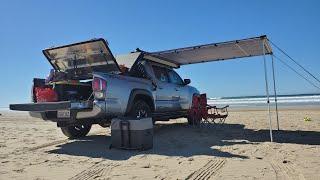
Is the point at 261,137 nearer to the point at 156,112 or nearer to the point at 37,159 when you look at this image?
the point at 156,112

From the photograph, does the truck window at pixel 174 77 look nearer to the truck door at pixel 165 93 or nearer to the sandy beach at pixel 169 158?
the truck door at pixel 165 93

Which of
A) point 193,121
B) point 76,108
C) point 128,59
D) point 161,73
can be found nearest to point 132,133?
point 76,108

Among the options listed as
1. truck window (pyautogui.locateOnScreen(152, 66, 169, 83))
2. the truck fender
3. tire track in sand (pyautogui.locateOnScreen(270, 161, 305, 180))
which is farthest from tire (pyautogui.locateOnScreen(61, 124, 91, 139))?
tire track in sand (pyautogui.locateOnScreen(270, 161, 305, 180))

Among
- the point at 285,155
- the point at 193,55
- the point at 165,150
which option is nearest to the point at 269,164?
the point at 285,155

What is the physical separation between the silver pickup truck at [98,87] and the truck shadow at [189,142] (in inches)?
18.9

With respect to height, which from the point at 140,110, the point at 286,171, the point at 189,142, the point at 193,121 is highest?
the point at 140,110

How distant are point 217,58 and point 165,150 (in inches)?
209

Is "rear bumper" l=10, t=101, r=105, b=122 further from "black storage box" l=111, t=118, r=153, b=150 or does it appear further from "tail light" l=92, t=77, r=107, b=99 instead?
"black storage box" l=111, t=118, r=153, b=150

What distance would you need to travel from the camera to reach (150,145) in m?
8.03

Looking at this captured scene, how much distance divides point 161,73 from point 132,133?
3.52m

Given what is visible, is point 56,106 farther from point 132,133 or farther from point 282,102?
point 282,102

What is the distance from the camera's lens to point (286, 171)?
5699 mm

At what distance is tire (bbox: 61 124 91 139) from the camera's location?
9922 millimetres

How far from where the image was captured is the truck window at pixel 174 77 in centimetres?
1164
